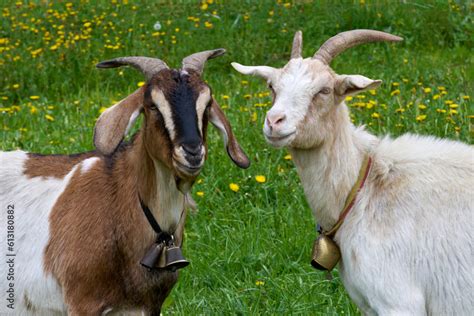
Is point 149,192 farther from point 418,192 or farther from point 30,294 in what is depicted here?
point 418,192

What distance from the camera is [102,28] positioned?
9.99 metres

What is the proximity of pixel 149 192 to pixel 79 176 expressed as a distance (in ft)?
1.33

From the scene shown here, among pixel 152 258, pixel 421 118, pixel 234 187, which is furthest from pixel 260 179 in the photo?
pixel 152 258

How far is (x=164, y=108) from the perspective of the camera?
13.1 feet

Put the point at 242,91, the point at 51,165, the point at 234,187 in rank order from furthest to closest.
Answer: the point at 242,91 < the point at 234,187 < the point at 51,165

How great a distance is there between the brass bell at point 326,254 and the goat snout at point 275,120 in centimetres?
62

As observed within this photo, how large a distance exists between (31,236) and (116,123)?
0.75m

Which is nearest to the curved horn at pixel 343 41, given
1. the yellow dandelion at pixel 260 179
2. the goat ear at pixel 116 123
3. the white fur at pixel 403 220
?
the white fur at pixel 403 220

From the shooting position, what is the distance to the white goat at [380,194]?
4.03m

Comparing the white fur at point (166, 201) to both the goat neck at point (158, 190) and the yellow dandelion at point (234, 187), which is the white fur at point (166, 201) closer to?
the goat neck at point (158, 190)

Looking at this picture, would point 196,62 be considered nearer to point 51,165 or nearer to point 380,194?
point 51,165

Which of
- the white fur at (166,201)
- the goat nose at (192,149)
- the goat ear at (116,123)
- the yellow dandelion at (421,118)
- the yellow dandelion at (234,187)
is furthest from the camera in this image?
the yellow dandelion at (421,118)

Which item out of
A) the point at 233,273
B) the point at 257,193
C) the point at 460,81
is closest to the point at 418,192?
the point at 233,273

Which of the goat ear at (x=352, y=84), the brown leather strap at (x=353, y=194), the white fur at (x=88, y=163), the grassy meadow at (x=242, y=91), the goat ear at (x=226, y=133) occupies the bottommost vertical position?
the grassy meadow at (x=242, y=91)
